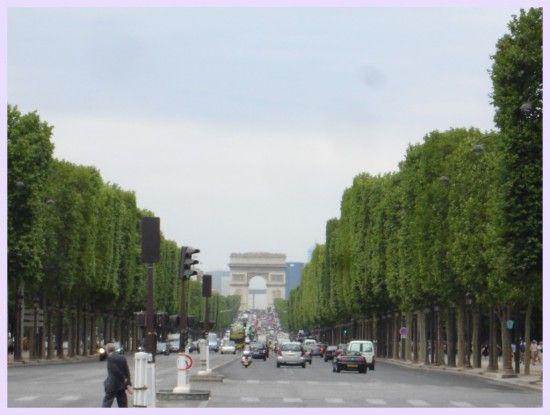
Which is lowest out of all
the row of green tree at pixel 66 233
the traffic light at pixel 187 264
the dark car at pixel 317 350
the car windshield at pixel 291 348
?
the dark car at pixel 317 350

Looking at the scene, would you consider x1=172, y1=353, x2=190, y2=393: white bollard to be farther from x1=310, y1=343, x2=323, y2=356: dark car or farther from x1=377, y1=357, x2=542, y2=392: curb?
x1=310, y1=343, x2=323, y2=356: dark car

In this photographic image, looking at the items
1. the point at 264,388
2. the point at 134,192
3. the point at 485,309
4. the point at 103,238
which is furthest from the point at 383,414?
the point at 134,192

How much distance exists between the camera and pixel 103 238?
110875 mm

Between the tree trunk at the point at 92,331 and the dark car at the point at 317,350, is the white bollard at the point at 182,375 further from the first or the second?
the dark car at the point at 317,350

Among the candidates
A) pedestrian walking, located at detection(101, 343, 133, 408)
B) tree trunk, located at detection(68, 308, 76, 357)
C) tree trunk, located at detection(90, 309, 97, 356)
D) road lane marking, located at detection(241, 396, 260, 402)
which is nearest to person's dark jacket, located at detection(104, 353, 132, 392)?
pedestrian walking, located at detection(101, 343, 133, 408)

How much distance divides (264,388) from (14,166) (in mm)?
28178

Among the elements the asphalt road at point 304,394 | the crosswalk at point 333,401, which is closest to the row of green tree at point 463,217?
the asphalt road at point 304,394

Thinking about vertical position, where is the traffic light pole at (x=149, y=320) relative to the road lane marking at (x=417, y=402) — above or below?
above

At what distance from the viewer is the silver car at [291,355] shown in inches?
3688

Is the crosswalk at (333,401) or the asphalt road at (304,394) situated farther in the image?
the asphalt road at (304,394)

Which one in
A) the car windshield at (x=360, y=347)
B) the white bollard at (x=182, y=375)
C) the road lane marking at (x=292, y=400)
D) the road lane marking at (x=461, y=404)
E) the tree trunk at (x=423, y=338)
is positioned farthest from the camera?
the tree trunk at (x=423, y=338)

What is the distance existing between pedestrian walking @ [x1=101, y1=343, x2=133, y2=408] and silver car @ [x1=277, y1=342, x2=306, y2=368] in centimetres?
6413

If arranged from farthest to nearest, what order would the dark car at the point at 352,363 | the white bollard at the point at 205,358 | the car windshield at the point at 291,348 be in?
the car windshield at the point at 291,348 < the dark car at the point at 352,363 < the white bollard at the point at 205,358

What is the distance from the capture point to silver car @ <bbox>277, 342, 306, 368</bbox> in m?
93.7
